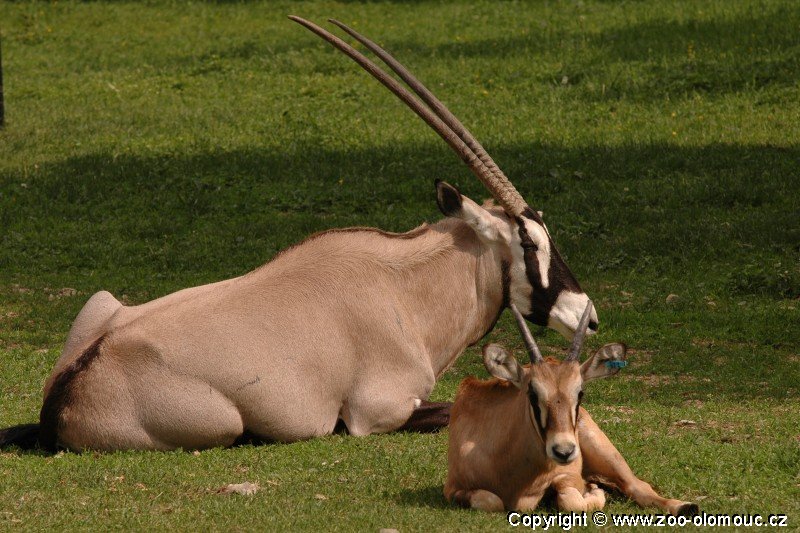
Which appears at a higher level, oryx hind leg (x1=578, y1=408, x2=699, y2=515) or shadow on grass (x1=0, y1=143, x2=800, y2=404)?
oryx hind leg (x1=578, y1=408, x2=699, y2=515)

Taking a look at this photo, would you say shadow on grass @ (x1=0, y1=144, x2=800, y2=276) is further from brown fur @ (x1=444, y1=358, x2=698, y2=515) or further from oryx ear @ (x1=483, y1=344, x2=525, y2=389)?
oryx ear @ (x1=483, y1=344, x2=525, y2=389)

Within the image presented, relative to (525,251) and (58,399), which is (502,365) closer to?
(525,251)

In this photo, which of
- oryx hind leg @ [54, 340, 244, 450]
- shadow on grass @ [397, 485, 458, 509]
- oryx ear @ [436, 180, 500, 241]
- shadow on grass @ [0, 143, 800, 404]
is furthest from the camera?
shadow on grass @ [0, 143, 800, 404]

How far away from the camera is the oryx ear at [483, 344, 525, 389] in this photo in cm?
694

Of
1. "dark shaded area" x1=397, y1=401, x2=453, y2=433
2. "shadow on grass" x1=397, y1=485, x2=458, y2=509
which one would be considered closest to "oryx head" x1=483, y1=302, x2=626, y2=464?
"shadow on grass" x1=397, y1=485, x2=458, y2=509

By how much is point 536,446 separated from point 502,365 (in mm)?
463

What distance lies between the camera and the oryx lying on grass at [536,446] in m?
6.79

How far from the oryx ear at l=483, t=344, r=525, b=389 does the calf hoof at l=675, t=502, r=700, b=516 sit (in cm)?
105

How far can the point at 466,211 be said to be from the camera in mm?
9547

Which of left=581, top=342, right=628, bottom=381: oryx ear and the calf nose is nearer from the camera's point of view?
the calf nose

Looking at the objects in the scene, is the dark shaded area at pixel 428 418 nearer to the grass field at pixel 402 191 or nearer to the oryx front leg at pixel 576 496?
the grass field at pixel 402 191

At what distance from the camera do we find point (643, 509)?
23.2 ft

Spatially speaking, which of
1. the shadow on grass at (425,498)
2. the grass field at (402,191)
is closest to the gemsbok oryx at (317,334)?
the grass field at (402,191)

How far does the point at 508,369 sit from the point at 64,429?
341 cm
